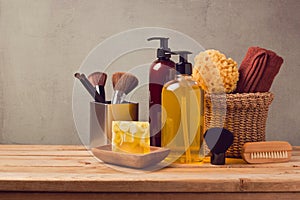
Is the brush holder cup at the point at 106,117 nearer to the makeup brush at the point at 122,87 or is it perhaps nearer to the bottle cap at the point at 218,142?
the makeup brush at the point at 122,87

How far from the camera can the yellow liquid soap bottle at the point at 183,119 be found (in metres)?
1.18

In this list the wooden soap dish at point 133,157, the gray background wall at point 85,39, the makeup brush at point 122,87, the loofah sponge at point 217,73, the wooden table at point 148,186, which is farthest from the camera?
the gray background wall at point 85,39

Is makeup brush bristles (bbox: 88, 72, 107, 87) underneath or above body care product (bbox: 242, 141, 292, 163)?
above

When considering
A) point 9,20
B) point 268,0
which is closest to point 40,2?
point 9,20

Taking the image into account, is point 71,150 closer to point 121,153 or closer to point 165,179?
point 121,153

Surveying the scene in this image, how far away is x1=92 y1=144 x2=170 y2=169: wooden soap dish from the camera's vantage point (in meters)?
1.09

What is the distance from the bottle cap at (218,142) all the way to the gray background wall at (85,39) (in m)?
0.54

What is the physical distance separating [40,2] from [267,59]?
83 cm

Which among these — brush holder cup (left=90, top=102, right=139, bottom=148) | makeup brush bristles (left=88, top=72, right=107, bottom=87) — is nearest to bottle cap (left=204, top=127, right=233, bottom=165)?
brush holder cup (left=90, top=102, right=139, bottom=148)

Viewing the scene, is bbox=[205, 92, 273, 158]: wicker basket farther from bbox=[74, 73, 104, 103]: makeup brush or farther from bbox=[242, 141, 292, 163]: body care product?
bbox=[74, 73, 104, 103]: makeup brush

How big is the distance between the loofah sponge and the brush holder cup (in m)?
0.22

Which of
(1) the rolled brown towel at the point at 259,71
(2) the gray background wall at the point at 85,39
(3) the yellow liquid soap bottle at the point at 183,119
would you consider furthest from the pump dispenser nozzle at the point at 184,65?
(2) the gray background wall at the point at 85,39

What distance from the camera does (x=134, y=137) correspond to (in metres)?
1.14

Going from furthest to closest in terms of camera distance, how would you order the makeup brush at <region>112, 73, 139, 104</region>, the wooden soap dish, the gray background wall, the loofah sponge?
the gray background wall → the makeup brush at <region>112, 73, 139, 104</region> → the loofah sponge → the wooden soap dish
